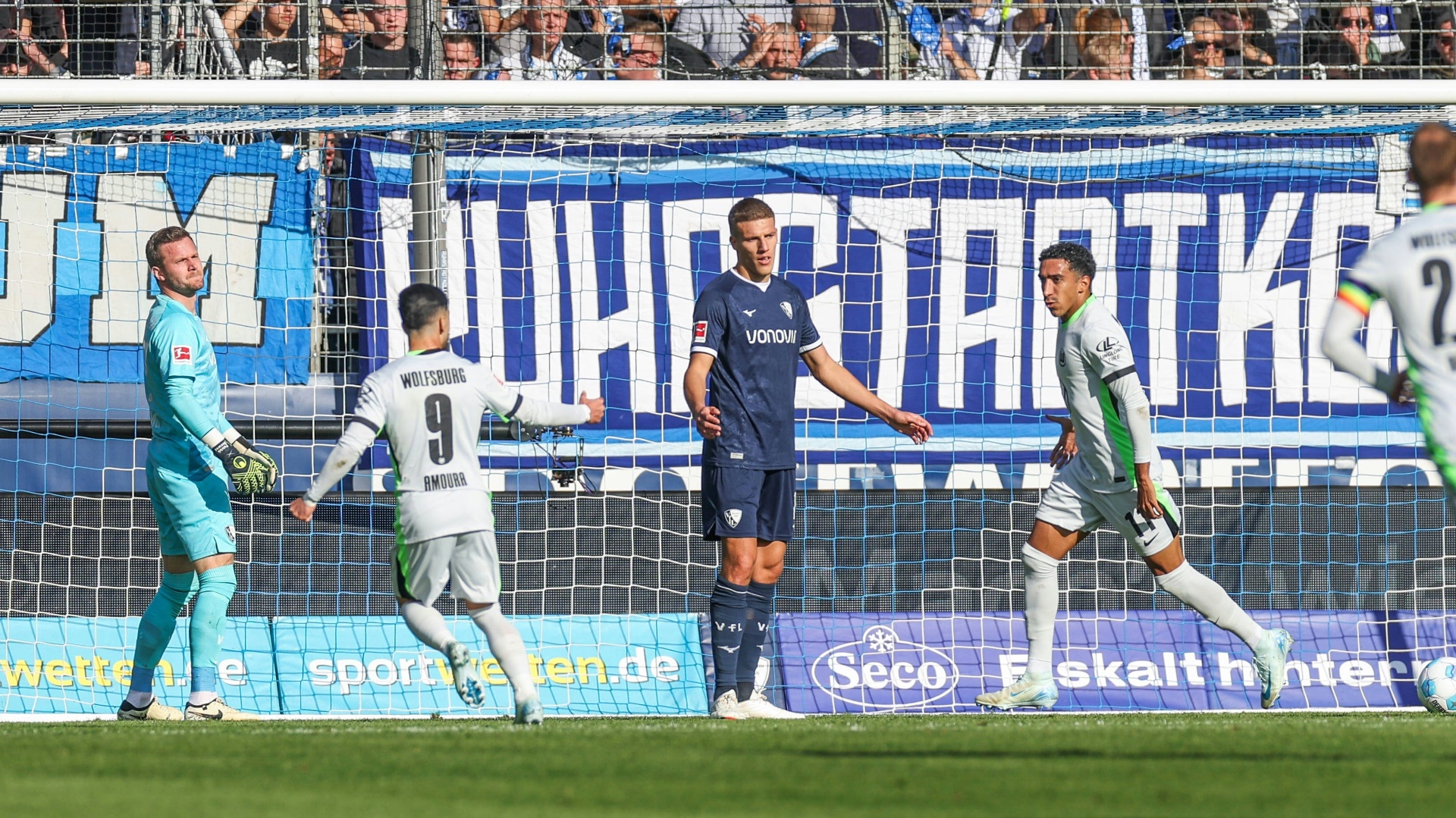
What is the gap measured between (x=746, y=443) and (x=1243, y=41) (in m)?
5.51

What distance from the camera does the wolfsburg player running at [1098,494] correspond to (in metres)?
7.52

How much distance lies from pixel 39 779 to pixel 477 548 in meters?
2.02

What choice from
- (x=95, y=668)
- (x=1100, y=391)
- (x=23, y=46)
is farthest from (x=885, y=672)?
(x=23, y=46)

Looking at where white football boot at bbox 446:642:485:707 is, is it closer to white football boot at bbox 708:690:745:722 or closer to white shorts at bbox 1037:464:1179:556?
white football boot at bbox 708:690:745:722

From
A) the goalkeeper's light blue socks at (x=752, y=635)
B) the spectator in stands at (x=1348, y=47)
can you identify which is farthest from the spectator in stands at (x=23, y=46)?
the spectator in stands at (x=1348, y=47)

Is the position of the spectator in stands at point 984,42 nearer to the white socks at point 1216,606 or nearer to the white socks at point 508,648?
the white socks at point 1216,606

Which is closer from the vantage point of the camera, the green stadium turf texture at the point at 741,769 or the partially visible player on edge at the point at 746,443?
the green stadium turf texture at the point at 741,769

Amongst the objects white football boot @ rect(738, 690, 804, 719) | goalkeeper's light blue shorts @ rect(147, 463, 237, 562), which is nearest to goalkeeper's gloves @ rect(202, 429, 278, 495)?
goalkeeper's light blue shorts @ rect(147, 463, 237, 562)

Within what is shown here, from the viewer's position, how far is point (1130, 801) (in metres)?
4.30

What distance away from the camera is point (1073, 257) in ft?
25.1

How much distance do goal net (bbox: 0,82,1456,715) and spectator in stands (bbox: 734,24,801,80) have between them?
0.87 metres

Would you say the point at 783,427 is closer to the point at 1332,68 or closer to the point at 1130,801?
the point at 1130,801

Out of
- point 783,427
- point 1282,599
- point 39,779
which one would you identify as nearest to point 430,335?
point 783,427

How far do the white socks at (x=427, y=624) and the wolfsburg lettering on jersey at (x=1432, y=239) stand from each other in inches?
140
